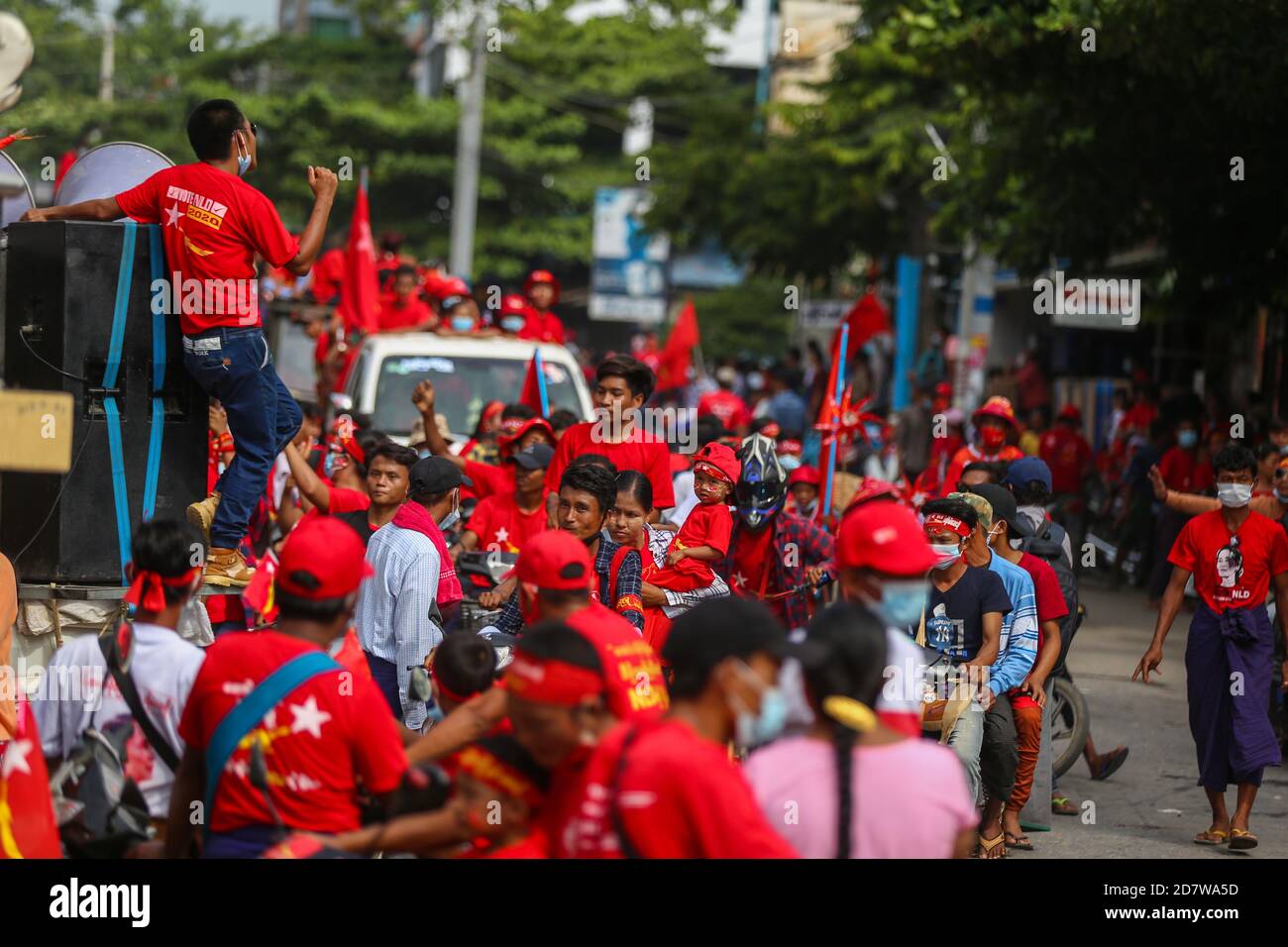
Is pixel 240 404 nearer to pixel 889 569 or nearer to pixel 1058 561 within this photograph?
pixel 889 569

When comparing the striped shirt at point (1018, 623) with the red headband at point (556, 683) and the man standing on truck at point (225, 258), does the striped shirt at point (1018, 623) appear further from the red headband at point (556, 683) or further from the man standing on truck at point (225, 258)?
the red headband at point (556, 683)

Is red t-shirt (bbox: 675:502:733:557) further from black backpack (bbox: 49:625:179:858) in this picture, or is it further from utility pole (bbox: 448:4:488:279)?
utility pole (bbox: 448:4:488:279)

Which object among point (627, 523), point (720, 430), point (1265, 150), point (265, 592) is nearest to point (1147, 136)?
point (1265, 150)

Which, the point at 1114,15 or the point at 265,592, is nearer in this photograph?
the point at 265,592

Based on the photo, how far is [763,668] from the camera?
13.3 feet

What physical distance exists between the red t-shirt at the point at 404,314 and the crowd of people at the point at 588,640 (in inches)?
58.6

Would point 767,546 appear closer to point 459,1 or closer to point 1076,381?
point 1076,381

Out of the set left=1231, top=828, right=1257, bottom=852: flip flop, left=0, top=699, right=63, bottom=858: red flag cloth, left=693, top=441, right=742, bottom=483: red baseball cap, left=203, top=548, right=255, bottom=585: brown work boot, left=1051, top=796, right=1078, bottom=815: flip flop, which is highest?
left=693, top=441, right=742, bottom=483: red baseball cap

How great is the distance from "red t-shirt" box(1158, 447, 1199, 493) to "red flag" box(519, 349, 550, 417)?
701 centimetres

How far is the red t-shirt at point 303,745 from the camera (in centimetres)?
452

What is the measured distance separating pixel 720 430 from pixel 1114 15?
3876 mm

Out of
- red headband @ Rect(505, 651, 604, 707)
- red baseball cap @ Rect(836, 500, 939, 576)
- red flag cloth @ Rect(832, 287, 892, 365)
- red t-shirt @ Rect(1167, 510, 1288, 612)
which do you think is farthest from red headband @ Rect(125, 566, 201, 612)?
red flag cloth @ Rect(832, 287, 892, 365)

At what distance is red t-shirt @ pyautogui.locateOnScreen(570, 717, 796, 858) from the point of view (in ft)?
12.2

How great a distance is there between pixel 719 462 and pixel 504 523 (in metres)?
1.46
